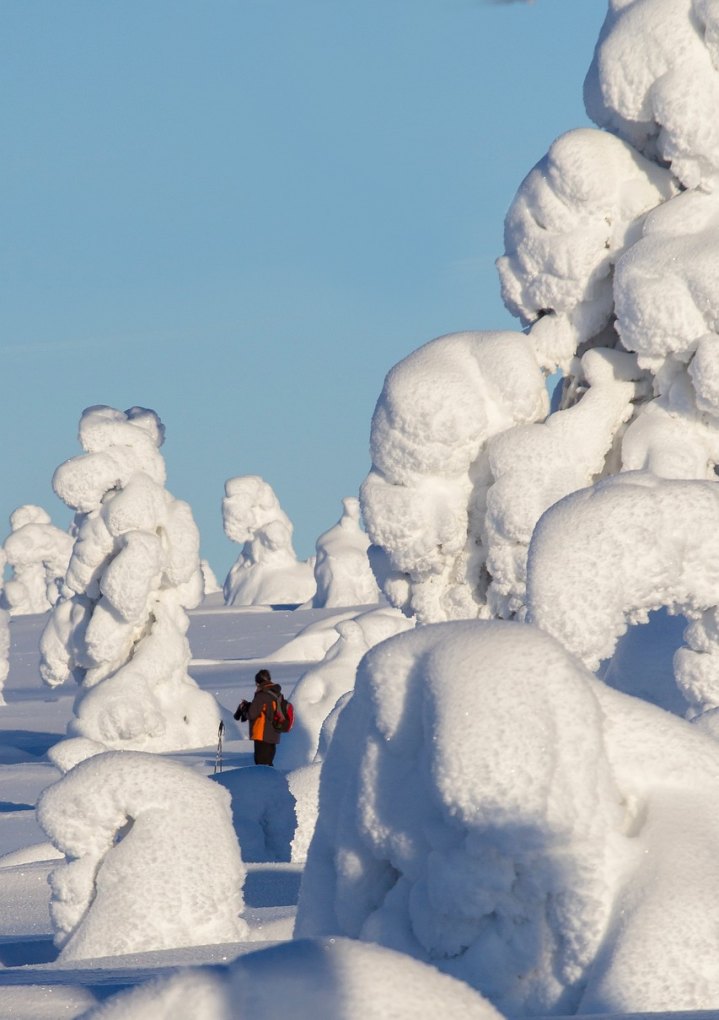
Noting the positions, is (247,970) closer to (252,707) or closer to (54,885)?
(54,885)

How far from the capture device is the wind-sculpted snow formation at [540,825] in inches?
185

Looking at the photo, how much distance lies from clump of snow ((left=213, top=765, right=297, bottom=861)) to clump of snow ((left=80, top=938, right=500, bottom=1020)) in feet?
21.7

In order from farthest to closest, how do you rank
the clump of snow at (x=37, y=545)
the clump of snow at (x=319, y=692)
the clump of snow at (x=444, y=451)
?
the clump of snow at (x=37, y=545), the clump of snow at (x=319, y=692), the clump of snow at (x=444, y=451)

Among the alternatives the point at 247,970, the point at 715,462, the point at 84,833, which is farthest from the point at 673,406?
the point at 247,970

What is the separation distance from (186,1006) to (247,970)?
143mm

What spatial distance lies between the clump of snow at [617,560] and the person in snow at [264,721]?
790 cm

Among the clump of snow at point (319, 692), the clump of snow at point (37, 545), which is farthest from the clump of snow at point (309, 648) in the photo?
the clump of snow at point (37, 545)

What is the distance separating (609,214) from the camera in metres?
13.0

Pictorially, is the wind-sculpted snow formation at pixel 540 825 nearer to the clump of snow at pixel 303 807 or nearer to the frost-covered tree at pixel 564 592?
the frost-covered tree at pixel 564 592

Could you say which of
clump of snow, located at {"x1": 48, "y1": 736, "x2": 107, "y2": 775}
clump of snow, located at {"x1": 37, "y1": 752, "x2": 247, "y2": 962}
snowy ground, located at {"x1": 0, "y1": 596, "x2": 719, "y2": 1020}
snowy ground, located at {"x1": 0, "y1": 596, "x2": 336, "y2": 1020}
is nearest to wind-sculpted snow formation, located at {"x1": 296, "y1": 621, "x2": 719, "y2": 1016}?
snowy ground, located at {"x1": 0, "y1": 596, "x2": 719, "y2": 1020}

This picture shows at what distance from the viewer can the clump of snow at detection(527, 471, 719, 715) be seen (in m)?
6.97

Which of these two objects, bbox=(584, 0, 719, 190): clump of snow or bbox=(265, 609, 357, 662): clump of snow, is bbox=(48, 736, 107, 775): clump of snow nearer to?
bbox=(584, 0, 719, 190): clump of snow

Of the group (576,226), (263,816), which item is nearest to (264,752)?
(263,816)

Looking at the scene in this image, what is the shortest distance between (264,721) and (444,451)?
337 centimetres
